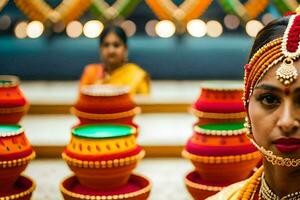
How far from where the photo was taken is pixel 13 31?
536 cm

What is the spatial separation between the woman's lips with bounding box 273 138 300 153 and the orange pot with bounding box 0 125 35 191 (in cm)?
76

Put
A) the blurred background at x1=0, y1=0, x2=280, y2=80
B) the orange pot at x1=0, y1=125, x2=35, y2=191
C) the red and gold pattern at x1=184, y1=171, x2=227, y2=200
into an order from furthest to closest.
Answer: the blurred background at x1=0, y1=0, x2=280, y2=80
the red and gold pattern at x1=184, y1=171, x2=227, y2=200
the orange pot at x1=0, y1=125, x2=35, y2=191

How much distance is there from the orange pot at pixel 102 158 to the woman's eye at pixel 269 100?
0.53m

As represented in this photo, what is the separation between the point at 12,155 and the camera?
1396mm

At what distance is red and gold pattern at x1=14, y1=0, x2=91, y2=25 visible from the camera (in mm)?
2605

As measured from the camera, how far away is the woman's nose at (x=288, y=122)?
0.93m

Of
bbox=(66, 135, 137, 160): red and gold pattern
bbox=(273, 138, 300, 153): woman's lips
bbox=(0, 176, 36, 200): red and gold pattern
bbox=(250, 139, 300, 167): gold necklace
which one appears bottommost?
bbox=(0, 176, 36, 200): red and gold pattern

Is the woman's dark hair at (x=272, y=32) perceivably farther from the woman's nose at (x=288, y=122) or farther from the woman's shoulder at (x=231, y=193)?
the woman's shoulder at (x=231, y=193)

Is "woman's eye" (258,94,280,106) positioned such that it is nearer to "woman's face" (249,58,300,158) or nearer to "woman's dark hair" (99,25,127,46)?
"woman's face" (249,58,300,158)

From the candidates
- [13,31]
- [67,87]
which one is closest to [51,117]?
[67,87]

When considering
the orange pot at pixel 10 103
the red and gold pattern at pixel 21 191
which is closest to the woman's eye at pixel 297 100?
the red and gold pattern at pixel 21 191

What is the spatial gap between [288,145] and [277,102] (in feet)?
0.28

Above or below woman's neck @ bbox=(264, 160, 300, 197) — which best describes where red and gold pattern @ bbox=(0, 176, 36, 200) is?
below

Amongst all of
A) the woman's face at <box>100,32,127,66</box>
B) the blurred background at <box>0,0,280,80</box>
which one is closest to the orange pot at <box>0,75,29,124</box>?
the woman's face at <box>100,32,127,66</box>
